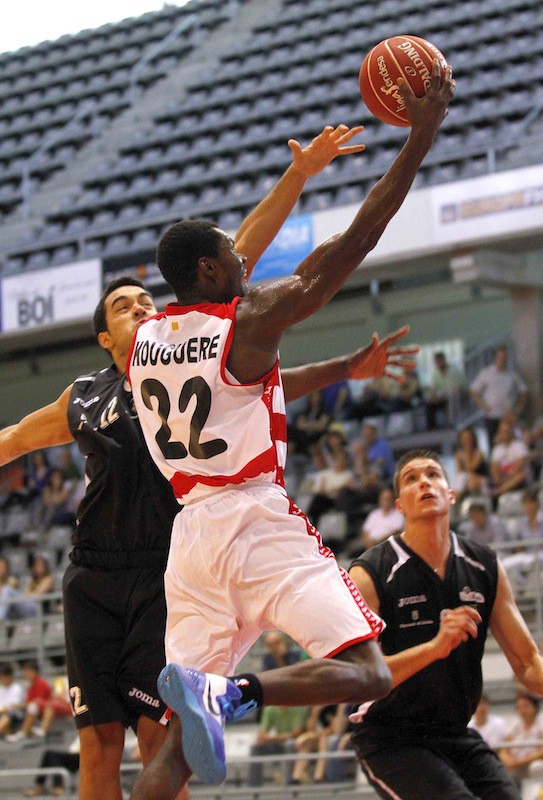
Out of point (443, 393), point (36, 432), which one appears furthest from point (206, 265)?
point (443, 393)

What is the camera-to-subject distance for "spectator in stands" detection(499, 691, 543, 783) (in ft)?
26.1

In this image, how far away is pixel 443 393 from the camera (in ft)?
46.4

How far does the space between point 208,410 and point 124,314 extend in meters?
1.06

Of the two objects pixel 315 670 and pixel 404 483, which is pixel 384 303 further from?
pixel 315 670

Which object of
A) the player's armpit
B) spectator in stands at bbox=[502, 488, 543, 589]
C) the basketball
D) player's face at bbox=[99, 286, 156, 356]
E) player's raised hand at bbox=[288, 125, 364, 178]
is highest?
the basketball

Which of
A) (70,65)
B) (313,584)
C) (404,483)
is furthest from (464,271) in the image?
(70,65)

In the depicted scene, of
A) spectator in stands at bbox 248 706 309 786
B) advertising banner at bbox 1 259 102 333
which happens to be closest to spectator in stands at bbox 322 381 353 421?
advertising banner at bbox 1 259 102 333

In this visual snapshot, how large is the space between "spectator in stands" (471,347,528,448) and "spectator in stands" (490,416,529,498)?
554 mm

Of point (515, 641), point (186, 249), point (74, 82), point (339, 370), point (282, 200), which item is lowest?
point (515, 641)

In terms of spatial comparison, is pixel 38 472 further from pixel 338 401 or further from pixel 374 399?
pixel 374 399

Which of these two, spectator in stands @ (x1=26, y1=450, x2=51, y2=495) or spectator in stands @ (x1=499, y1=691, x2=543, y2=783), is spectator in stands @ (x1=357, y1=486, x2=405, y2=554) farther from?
spectator in stands @ (x1=26, y1=450, x2=51, y2=495)

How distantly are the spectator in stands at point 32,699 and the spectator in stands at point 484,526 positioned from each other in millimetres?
4151

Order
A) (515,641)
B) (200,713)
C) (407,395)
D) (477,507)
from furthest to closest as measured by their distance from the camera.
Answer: (407,395) → (477,507) → (515,641) → (200,713)

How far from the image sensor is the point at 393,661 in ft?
14.9
